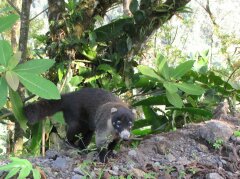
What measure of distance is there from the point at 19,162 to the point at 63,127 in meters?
2.33

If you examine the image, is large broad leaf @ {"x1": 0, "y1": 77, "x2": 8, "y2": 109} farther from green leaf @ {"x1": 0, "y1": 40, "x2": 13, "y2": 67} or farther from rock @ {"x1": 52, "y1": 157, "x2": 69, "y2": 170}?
rock @ {"x1": 52, "y1": 157, "x2": 69, "y2": 170}

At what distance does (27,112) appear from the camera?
3.90 meters

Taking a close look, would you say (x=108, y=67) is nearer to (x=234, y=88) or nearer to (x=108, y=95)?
(x=108, y=95)

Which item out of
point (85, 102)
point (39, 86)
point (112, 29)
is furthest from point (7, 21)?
point (112, 29)

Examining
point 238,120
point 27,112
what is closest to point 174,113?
point 238,120

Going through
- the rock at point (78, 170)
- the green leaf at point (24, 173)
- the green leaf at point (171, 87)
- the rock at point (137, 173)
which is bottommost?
the rock at point (137, 173)

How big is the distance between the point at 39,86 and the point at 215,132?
163cm

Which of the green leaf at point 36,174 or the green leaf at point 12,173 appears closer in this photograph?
the green leaf at point 12,173

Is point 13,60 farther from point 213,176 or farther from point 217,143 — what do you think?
point 217,143

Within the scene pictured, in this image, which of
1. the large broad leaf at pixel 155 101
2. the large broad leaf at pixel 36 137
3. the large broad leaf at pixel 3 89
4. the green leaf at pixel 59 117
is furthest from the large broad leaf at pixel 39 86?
the large broad leaf at pixel 155 101

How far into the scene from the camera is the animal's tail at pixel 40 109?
12.9ft

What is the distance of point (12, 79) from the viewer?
109 inches

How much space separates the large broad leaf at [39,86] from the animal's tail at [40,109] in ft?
3.53

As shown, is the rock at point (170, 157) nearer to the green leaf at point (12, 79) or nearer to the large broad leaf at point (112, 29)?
the green leaf at point (12, 79)
